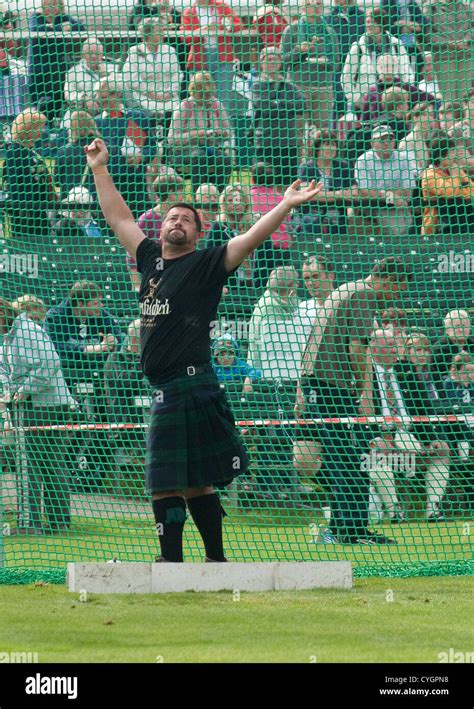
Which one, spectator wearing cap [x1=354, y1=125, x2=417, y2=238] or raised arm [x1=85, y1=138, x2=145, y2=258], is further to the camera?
spectator wearing cap [x1=354, y1=125, x2=417, y2=238]

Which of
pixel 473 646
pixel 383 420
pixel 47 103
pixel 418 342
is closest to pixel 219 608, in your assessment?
pixel 473 646

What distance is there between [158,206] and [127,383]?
1147 millimetres

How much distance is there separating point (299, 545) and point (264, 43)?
134 inches

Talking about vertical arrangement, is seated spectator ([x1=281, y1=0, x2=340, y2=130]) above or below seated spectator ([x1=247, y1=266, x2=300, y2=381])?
above

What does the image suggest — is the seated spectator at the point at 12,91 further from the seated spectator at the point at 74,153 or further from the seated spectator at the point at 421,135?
the seated spectator at the point at 421,135

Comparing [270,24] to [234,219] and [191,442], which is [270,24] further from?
[191,442]

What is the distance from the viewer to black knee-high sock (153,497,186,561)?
5.71 metres

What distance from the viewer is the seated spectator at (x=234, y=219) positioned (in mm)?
8055

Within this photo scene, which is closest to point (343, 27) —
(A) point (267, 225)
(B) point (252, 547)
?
(B) point (252, 547)

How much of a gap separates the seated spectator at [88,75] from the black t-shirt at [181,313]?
2.89m

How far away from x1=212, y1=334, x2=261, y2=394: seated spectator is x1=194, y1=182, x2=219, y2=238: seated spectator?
689 mm

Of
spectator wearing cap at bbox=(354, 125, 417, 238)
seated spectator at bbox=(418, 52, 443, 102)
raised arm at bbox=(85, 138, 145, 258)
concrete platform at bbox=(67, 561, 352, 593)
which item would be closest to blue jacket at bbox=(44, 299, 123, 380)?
spectator wearing cap at bbox=(354, 125, 417, 238)

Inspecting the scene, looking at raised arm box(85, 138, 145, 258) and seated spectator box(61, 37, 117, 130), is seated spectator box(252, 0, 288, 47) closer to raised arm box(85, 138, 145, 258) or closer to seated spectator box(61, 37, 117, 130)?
seated spectator box(61, 37, 117, 130)

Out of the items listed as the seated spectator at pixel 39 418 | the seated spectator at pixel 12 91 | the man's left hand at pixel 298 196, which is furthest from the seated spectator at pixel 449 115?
the man's left hand at pixel 298 196
